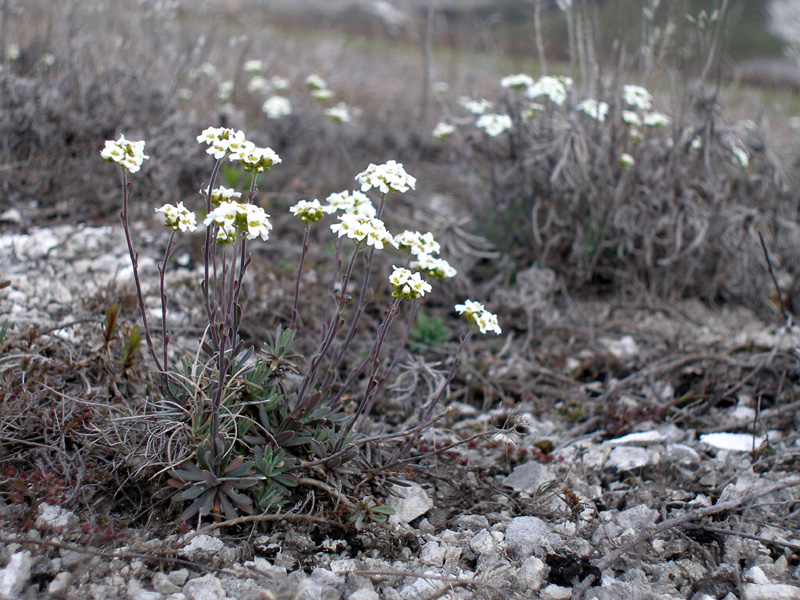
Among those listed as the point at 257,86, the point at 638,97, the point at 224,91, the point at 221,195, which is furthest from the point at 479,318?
the point at 224,91

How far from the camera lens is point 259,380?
2.11 m

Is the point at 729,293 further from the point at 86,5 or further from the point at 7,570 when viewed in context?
the point at 86,5

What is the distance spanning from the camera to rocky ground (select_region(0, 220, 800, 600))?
5.73 feet

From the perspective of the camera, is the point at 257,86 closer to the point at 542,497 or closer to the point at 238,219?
the point at 238,219

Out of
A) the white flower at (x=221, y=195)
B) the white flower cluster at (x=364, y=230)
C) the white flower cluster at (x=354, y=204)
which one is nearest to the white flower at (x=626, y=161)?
the white flower cluster at (x=354, y=204)

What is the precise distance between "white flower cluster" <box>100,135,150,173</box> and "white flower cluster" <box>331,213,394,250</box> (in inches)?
24.7

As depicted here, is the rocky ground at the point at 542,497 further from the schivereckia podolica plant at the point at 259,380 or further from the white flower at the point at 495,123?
the white flower at the point at 495,123

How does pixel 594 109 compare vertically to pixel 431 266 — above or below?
above

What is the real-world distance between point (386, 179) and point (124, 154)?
0.81m

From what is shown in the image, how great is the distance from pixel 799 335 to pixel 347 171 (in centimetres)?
355

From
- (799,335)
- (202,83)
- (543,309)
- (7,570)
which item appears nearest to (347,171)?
(202,83)

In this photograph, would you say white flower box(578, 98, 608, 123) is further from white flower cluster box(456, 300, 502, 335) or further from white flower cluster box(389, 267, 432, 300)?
white flower cluster box(389, 267, 432, 300)

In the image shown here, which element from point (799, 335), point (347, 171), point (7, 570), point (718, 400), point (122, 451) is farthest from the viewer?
point (347, 171)

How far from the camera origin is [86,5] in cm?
574
